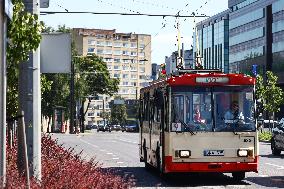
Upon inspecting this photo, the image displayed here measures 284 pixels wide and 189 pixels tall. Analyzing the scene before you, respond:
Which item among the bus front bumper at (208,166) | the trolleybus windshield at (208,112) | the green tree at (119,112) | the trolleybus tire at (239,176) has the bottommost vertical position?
the green tree at (119,112)

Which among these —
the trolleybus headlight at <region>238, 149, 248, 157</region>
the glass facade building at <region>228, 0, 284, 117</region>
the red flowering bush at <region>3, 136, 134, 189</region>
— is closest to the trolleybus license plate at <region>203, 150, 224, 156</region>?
the trolleybus headlight at <region>238, 149, 248, 157</region>

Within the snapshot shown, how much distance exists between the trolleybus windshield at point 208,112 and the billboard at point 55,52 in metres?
6.78

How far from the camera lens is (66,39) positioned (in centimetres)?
1201

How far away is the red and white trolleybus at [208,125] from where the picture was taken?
60.6 ft

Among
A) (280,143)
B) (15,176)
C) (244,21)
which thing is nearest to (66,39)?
(15,176)

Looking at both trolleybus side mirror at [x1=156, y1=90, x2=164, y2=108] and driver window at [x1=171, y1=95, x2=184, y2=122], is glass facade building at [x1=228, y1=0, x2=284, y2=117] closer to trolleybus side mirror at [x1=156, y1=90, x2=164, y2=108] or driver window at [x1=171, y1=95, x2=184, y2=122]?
trolleybus side mirror at [x1=156, y1=90, x2=164, y2=108]

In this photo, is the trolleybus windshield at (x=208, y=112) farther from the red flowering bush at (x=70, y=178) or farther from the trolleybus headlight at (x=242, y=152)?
the red flowering bush at (x=70, y=178)

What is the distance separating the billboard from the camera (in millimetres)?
11961

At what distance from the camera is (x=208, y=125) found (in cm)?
1859

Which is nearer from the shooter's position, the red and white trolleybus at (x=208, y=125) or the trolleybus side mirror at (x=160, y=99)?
the red and white trolleybus at (x=208, y=125)

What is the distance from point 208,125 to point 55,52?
7248 millimetres

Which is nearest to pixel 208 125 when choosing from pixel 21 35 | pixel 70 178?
pixel 21 35

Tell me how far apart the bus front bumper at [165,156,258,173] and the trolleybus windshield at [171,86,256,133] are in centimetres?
78

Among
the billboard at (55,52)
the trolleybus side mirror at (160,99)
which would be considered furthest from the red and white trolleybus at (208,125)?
the billboard at (55,52)
